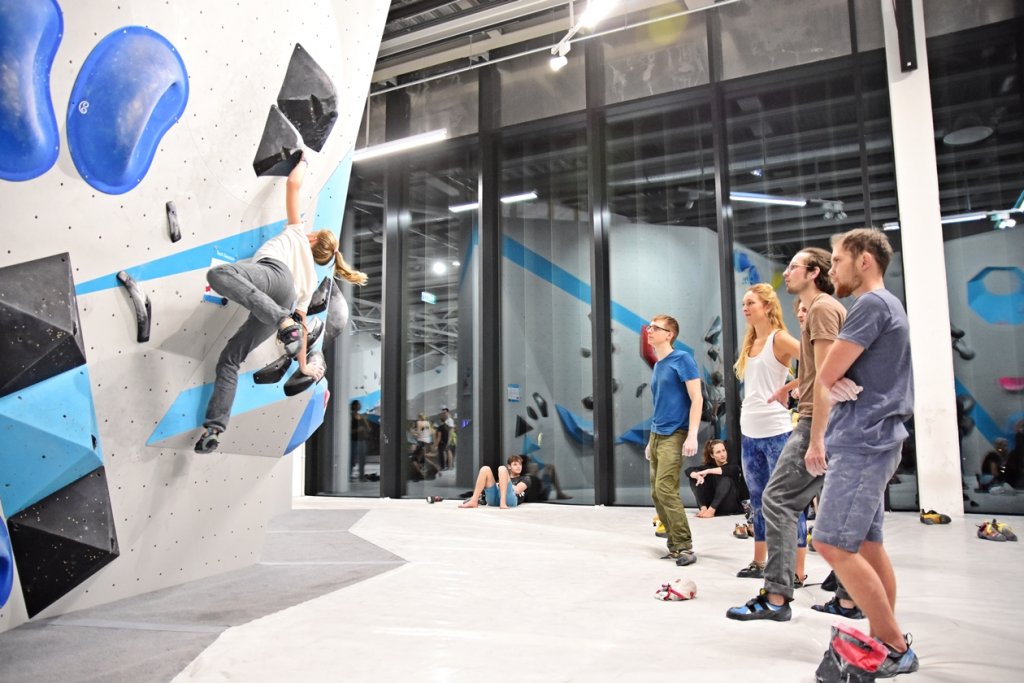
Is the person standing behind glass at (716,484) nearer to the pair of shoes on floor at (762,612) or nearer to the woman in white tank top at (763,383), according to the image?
the woman in white tank top at (763,383)

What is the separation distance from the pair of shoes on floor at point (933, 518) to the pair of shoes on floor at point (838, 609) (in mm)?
3115

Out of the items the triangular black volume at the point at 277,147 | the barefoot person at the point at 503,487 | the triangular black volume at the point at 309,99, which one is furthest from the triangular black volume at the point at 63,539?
the barefoot person at the point at 503,487

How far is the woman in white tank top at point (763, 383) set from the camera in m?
3.08

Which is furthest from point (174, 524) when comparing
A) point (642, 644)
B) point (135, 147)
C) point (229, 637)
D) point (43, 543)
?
point (642, 644)

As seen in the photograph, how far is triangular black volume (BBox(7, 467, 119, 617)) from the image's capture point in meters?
2.40

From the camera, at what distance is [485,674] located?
1999 mm

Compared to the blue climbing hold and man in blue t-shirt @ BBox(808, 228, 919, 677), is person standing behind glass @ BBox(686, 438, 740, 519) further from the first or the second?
the blue climbing hold

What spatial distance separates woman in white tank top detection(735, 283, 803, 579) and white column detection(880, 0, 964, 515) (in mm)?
3180

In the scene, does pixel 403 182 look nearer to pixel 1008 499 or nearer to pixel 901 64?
pixel 901 64

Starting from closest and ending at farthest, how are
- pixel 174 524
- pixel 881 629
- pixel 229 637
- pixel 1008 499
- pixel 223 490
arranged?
1. pixel 881 629
2. pixel 229 637
3. pixel 174 524
4. pixel 223 490
5. pixel 1008 499

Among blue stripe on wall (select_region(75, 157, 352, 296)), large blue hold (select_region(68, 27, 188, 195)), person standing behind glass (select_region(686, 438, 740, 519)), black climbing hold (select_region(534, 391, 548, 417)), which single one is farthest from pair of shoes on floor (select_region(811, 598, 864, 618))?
black climbing hold (select_region(534, 391, 548, 417))

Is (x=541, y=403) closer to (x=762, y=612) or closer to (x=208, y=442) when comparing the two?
(x=208, y=442)

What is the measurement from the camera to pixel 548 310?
773 cm

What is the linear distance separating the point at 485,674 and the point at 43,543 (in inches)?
64.8
